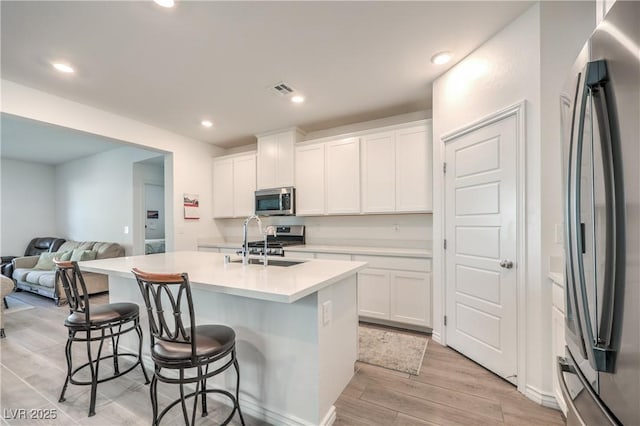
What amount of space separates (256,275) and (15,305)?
5.01 m

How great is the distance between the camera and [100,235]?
18.7ft

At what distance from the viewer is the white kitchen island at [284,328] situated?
5.09ft

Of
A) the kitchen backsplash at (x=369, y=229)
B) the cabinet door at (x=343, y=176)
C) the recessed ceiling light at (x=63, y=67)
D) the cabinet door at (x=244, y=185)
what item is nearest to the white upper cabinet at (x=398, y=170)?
the cabinet door at (x=343, y=176)

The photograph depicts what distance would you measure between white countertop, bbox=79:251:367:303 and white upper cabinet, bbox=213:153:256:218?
2387 millimetres

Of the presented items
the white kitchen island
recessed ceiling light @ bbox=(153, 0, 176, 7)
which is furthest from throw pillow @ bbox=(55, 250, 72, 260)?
recessed ceiling light @ bbox=(153, 0, 176, 7)

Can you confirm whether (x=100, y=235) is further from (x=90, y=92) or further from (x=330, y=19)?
(x=330, y=19)

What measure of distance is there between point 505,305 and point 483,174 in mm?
1041

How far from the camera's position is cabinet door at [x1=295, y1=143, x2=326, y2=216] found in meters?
3.93

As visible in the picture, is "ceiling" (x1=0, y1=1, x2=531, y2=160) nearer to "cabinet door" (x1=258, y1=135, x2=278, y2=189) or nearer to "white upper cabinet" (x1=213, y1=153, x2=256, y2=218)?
"cabinet door" (x1=258, y1=135, x2=278, y2=189)

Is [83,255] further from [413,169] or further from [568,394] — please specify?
[568,394]

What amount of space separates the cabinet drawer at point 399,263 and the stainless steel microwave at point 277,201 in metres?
1.30

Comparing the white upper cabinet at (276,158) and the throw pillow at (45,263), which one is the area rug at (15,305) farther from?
the white upper cabinet at (276,158)

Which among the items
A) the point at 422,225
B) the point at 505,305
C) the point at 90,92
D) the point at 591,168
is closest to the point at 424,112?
the point at 422,225

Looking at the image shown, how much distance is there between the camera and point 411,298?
9.84 ft
